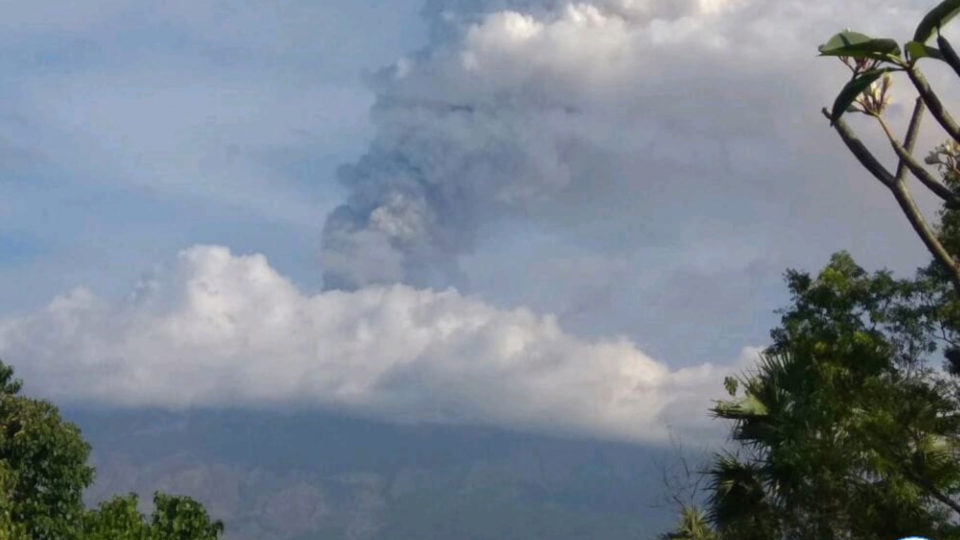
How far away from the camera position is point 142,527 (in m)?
22.8

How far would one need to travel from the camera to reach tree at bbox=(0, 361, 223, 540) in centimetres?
2309

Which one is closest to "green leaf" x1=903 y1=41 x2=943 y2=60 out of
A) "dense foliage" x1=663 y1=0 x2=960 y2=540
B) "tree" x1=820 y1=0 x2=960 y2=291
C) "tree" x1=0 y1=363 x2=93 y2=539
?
"tree" x1=820 y1=0 x2=960 y2=291

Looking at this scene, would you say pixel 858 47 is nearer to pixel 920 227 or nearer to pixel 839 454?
pixel 920 227

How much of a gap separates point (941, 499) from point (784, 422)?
7.86 ft

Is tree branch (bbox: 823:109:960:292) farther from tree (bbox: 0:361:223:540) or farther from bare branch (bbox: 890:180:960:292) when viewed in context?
tree (bbox: 0:361:223:540)

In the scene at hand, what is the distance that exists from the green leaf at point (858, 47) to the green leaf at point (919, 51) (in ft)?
0.36

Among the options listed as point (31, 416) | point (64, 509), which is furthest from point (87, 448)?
point (64, 509)

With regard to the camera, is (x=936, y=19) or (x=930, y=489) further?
(x=930, y=489)

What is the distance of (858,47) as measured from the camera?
978 cm

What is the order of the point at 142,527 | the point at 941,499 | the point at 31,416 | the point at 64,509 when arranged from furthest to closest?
1. the point at 31,416
2. the point at 64,509
3. the point at 142,527
4. the point at 941,499

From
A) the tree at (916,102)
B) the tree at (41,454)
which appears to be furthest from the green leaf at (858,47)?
the tree at (41,454)

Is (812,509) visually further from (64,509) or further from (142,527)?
(64,509)

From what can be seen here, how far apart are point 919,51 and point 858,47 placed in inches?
15.7

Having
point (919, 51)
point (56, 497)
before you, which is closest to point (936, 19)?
point (919, 51)
